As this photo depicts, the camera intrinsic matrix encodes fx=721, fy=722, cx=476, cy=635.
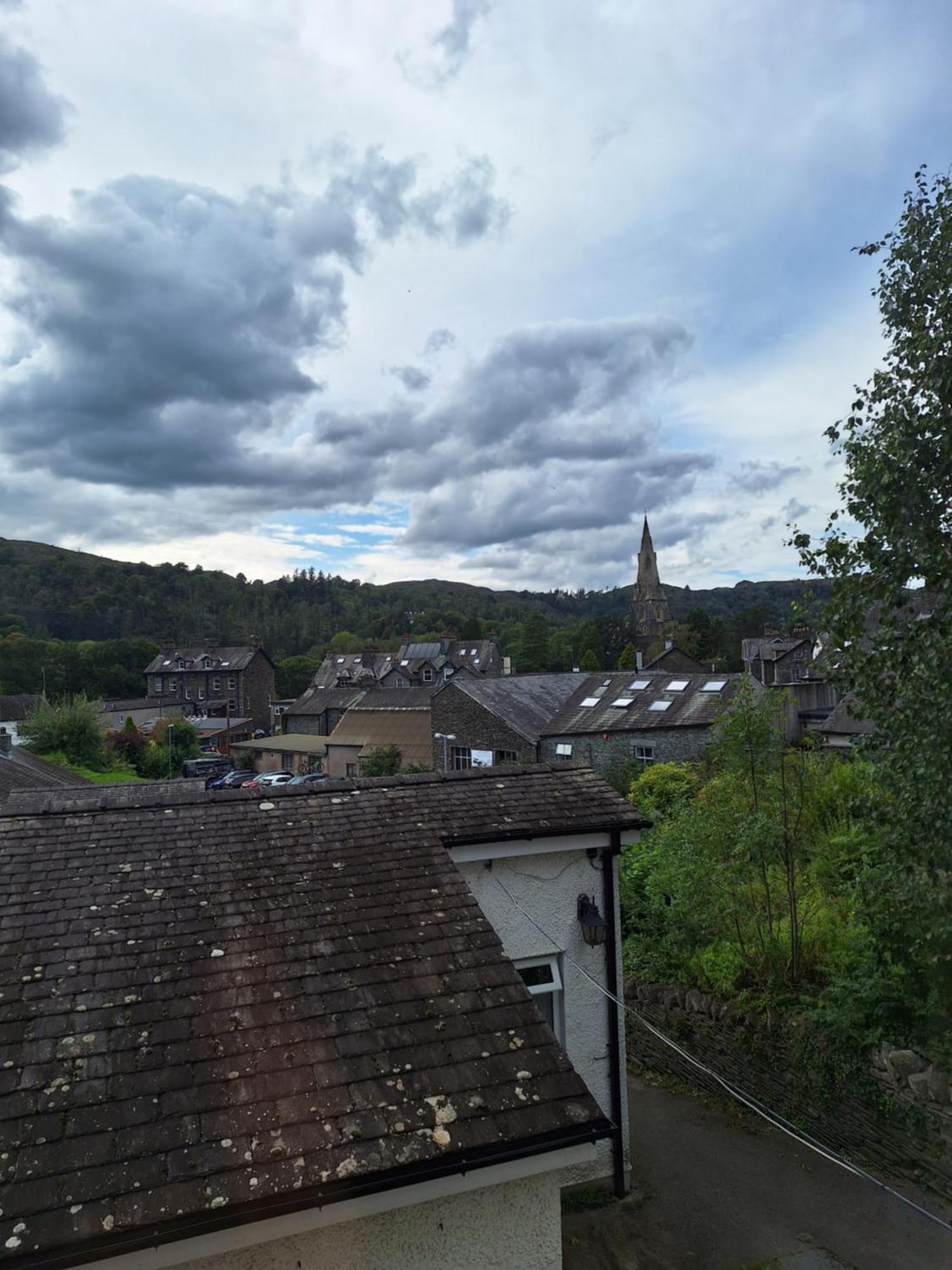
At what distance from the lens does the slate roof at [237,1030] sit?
3.50 meters

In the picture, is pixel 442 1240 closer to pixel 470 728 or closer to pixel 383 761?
pixel 470 728

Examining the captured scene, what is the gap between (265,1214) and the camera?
344 cm

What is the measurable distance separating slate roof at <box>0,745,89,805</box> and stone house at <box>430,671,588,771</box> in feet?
51.0

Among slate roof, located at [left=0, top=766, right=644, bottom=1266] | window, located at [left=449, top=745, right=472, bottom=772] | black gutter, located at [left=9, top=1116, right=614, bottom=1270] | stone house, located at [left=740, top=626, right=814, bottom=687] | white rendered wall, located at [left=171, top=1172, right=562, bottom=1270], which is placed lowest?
window, located at [left=449, top=745, right=472, bottom=772]

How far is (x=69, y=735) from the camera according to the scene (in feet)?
140

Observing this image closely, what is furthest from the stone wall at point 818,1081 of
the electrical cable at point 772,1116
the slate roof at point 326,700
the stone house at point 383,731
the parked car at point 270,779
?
the slate roof at point 326,700

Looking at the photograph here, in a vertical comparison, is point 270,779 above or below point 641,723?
below

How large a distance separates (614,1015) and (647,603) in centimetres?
10328

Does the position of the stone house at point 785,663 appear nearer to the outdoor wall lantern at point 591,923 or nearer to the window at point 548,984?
the outdoor wall lantern at point 591,923

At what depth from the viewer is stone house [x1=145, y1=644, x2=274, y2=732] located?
249ft

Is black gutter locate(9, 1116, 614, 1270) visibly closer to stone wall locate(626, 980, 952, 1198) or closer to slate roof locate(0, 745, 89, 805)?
stone wall locate(626, 980, 952, 1198)

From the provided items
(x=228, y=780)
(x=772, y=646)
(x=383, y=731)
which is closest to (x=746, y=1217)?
(x=228, y=780)

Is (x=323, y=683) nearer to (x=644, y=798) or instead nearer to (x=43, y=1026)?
(x=644, y=798)

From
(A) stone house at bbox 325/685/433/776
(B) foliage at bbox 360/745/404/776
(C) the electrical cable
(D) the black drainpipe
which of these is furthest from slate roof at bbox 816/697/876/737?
(B) foliage at bbox 360/745/404/776
